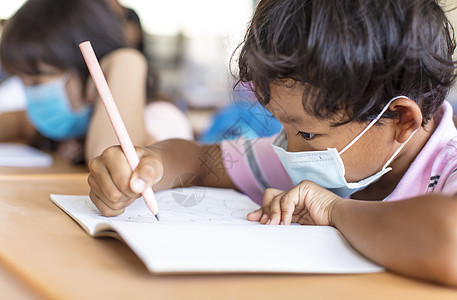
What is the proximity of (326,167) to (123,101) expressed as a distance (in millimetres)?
744

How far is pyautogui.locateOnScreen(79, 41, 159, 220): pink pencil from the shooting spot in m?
0.56

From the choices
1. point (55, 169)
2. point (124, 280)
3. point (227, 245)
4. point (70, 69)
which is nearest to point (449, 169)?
point (227, 245)

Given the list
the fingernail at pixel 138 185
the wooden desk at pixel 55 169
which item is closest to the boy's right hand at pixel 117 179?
the fingernail at pixel 138 185

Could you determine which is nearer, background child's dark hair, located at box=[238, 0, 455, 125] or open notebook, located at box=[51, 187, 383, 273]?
open notebook, located at box=[51, 187, 383, 273]

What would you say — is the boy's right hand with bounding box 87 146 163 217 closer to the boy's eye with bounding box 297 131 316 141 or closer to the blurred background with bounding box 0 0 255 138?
the boy's eye with bounding box 297 131 316 141

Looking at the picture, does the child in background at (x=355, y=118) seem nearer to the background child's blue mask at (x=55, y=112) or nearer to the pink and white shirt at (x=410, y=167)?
the pink and white shirt at (x=410, y=167)

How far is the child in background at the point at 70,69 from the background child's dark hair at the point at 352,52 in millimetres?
700

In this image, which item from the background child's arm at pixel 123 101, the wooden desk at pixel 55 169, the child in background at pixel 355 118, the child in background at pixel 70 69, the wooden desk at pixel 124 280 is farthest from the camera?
the child in background at pixel 70 69

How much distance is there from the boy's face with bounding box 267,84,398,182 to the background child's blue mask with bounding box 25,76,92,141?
90cm

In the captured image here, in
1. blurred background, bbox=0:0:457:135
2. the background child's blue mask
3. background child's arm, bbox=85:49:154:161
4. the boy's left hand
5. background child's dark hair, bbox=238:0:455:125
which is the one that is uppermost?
background child's dark hair, bbox=238:0:455:125

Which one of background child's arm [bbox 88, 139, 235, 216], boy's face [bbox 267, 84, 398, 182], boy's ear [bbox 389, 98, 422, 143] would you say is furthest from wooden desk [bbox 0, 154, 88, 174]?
boy's ear [bbox 389, 98, 422, 143]

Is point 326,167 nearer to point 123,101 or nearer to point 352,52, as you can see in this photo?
point 352,52

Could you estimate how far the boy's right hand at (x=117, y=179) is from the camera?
1.88ft

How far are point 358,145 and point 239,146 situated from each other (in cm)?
27
